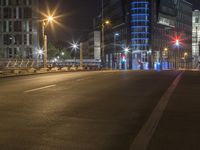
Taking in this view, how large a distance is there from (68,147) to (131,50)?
405ft

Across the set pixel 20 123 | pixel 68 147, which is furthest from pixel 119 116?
pixel 68 147

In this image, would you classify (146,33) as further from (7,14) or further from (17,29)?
(7,14)

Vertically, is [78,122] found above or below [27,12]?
below

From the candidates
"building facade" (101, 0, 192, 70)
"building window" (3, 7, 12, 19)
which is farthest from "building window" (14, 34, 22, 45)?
"building facade" (101, 0, 192, 70)

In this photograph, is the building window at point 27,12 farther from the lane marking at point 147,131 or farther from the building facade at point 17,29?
the lane marking at point 147,131

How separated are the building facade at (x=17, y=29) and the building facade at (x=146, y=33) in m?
26.2

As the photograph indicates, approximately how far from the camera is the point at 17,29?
128m

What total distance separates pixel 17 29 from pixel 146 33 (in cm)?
4066

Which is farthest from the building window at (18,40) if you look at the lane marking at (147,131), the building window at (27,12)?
the lane marking at (147,131)

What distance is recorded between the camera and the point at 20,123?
8.72 m

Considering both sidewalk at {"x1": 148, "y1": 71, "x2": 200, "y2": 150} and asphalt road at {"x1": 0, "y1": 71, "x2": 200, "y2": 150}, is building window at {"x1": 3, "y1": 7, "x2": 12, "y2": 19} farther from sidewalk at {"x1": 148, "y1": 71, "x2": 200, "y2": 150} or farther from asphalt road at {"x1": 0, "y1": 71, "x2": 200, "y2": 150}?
sidewalk at {"x1": 148, "y1": 71, "x2": 200, "y2": 150}

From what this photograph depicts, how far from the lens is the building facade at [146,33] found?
418 feet

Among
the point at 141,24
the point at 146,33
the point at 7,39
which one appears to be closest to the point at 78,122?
the point at 146,33

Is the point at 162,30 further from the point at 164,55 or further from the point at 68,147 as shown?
the point at 68,147
